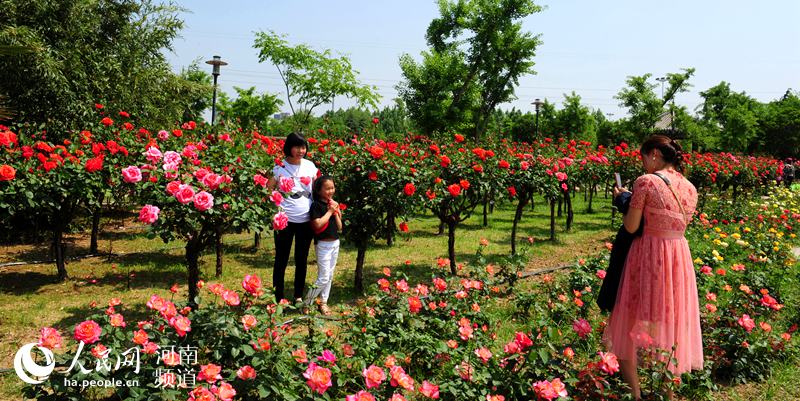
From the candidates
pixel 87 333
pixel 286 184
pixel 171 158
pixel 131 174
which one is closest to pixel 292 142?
pixel 286 184

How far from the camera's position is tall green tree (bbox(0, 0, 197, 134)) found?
8.23 meters

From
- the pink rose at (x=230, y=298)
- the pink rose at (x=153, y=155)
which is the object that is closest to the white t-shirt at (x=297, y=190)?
the pink rose at (x=153, y=155)

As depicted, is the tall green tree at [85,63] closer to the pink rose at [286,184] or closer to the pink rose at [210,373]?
the pink rose at [286,184]

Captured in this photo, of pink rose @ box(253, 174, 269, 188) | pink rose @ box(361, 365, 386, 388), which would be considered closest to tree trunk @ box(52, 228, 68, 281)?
pink rose @ box(253, 174, 269, 188)

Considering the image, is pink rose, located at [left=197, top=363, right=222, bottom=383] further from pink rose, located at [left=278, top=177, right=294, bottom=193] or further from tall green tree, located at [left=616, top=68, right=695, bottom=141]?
tall green tree, located at [left=616, top=68, right=695, bottom=141]

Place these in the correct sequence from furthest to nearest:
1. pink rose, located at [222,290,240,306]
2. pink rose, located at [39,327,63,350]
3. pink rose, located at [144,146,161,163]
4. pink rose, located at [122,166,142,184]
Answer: pink rose, located at [144,146,161,163] < pink rose, located at [122,166,142,184] < pink rose, located at [222,290,240,306] < pink rose, located at [39,327,63,350]

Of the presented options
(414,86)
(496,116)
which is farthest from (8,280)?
(496,116)

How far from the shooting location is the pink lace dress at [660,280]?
277cm

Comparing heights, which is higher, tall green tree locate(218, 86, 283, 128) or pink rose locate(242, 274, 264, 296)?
tall green tree locate(218, 86, 283, 128)

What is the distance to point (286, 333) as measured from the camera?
2.46 metres

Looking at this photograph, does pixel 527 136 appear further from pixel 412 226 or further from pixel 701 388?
pixel 701 388

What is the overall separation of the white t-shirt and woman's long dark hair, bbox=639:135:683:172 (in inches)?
104

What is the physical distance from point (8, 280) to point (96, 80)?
16.6ft

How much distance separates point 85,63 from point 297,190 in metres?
7.84
